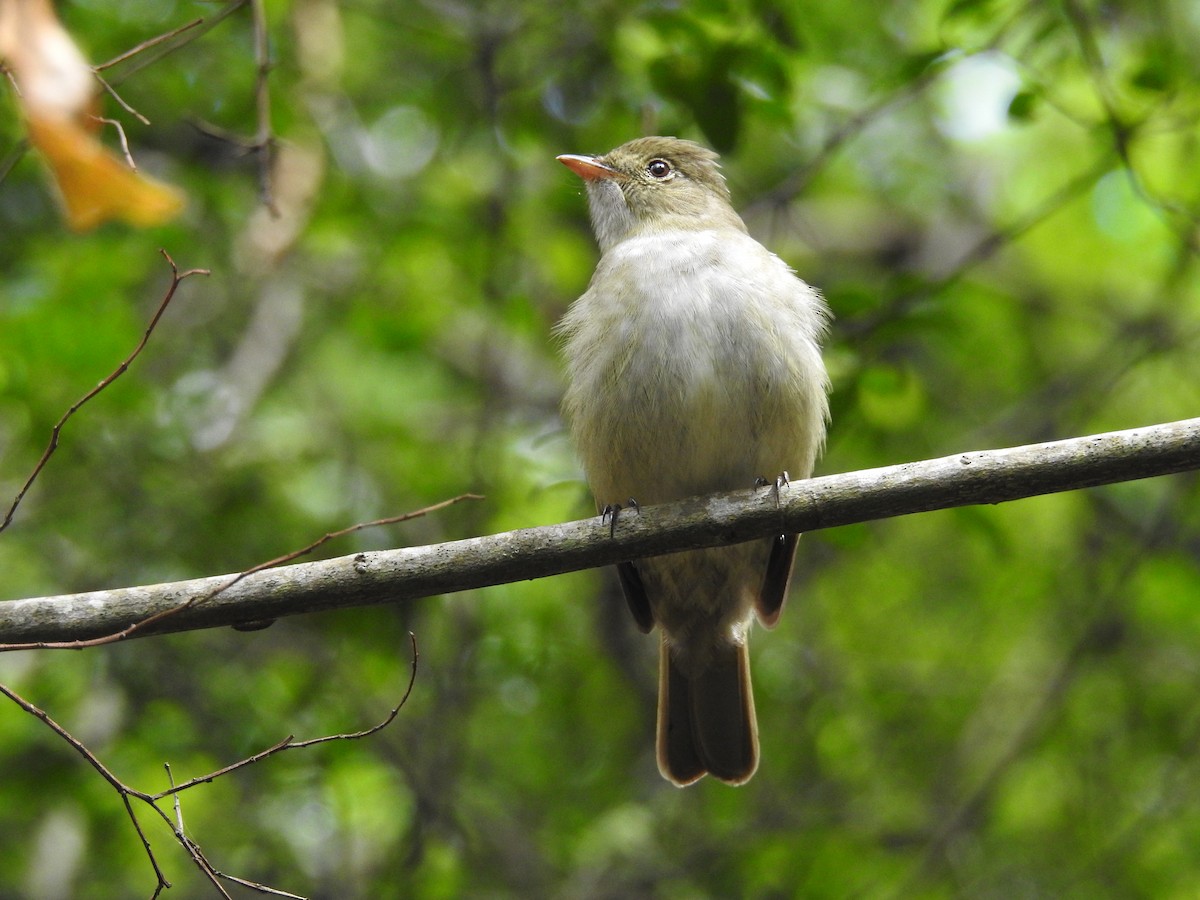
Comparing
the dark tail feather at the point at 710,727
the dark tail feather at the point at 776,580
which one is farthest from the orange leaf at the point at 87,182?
the dark tail feather at the point at 710,727

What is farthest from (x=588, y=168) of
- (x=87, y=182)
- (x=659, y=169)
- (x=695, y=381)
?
(x=87, y=182)

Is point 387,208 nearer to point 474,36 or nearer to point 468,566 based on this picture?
point 474,36

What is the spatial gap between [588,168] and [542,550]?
8.76 feet

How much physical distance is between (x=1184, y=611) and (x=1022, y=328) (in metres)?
2.24

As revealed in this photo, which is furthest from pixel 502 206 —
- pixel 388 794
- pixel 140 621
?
pixel 140 621

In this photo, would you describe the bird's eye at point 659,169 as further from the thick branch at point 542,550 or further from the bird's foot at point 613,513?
the thick branch at point 542,550

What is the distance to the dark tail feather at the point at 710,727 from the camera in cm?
508

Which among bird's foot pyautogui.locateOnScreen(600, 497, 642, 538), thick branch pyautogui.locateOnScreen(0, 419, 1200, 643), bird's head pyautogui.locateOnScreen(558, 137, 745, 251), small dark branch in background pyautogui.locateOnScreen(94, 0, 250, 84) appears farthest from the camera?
bird's head pyautogui.locateOnScreen(558, 137, 745, 251)

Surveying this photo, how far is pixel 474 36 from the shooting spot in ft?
21.6

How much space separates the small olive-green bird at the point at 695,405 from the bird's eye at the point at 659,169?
0.08 m

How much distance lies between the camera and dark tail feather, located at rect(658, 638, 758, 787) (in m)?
5.08

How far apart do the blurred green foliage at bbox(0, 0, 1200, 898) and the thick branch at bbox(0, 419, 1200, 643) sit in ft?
4.99

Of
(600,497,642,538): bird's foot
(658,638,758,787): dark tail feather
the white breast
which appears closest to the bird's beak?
the white breast

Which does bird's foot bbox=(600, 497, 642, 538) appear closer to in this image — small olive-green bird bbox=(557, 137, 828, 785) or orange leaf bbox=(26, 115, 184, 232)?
small olive-green bird bbox=(557, 137, 828, 785)
